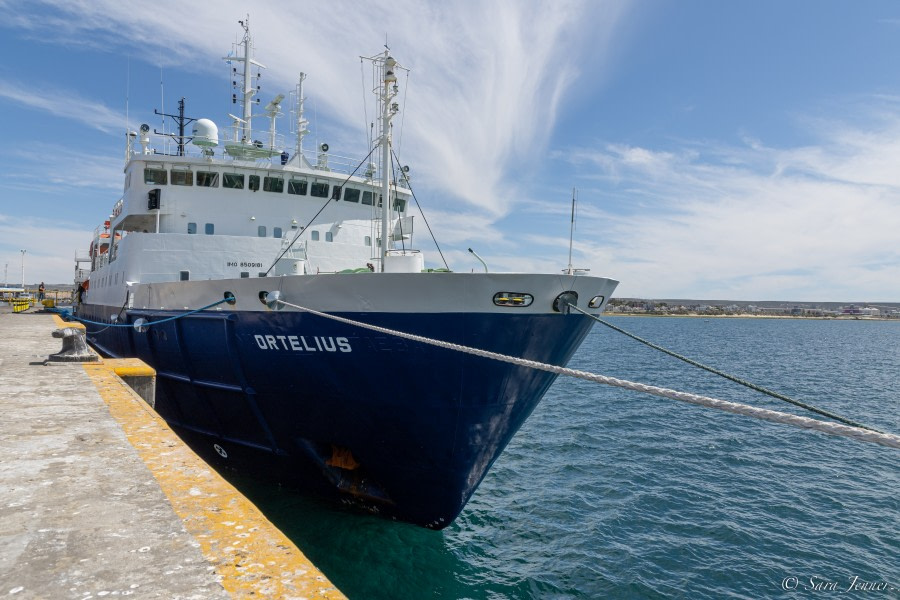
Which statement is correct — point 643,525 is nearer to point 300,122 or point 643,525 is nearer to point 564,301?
point 564,301

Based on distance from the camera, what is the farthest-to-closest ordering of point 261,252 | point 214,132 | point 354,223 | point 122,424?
point 214,132
point 354,223
point 261,252
point 122,424

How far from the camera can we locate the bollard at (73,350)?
9.36 meters

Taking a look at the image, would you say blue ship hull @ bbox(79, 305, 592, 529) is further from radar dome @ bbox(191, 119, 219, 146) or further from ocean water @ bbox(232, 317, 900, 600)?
radar dome @ bbox(191, 119, 219, 146)

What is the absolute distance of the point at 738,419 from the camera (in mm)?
19375

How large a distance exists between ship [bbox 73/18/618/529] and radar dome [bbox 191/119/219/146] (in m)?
2.48

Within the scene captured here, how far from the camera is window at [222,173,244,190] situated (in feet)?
42.6

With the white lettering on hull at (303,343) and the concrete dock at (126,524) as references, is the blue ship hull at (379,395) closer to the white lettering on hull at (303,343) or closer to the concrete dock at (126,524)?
the white lettering on hull at (303,343)

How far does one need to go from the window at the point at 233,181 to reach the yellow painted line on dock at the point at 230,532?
371 inches

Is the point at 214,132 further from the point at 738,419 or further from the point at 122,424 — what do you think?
the point at 738,419

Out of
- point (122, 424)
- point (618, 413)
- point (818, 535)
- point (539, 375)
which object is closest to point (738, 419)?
point (618, 413)

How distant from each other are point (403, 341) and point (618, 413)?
15511mm

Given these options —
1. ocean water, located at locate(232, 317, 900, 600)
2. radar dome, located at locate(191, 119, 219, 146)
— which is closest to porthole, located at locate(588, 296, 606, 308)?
ocean water, located at locate(232, 317, 900, 600)

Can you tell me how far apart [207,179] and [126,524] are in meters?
11.7

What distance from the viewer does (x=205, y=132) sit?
15.5 m
